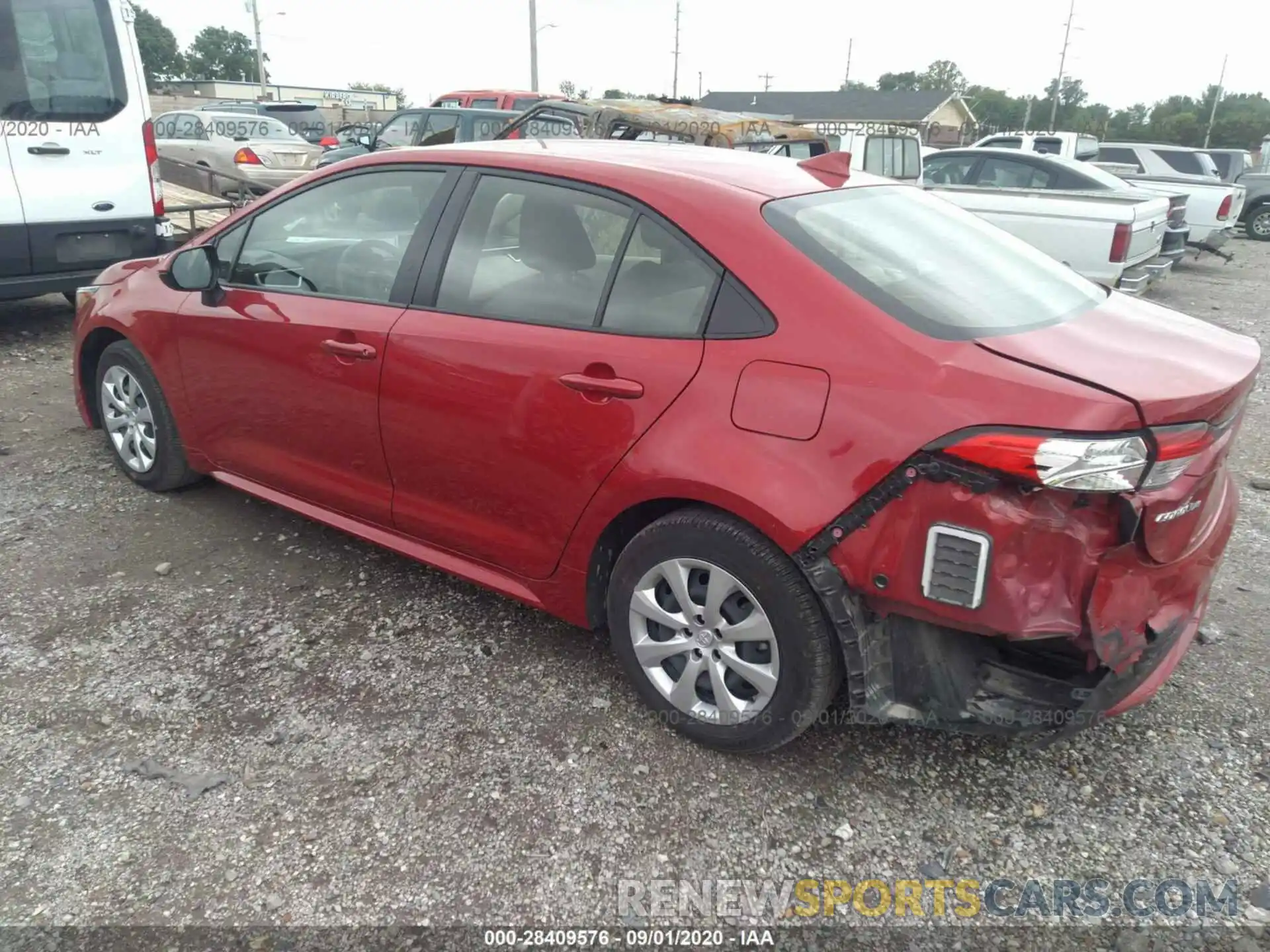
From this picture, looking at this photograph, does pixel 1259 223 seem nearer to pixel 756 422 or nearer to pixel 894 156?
pixel 894 156

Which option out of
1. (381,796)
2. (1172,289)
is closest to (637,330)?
(381,796)

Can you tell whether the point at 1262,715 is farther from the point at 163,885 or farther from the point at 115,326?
the point at 115,326

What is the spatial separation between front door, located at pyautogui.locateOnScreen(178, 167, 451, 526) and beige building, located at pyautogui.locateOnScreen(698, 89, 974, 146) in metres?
50.0

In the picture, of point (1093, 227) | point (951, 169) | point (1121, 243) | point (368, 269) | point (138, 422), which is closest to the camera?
point (368, 269)

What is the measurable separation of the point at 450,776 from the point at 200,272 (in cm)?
230

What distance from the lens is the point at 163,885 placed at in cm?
219

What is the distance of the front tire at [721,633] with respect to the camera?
2.34 m

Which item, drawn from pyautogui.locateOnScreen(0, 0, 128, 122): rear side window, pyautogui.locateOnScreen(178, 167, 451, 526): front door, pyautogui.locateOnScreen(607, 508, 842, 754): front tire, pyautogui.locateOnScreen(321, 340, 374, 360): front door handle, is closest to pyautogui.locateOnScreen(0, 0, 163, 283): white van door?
pyautogui.locateOnScreen(0, 0, 128, 122): rear side window

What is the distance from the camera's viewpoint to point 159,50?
7950 cm

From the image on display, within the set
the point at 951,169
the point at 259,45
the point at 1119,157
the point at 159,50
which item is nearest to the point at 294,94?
the point at 259,45

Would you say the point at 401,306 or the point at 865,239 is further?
the point at 401,306

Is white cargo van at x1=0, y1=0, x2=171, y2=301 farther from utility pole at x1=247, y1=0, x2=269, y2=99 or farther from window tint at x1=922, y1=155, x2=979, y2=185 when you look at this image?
utility pole at x1=247, y1=0, x2=269, y2=99

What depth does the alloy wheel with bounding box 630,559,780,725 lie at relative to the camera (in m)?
2.45

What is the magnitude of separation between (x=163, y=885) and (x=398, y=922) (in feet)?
1.96
